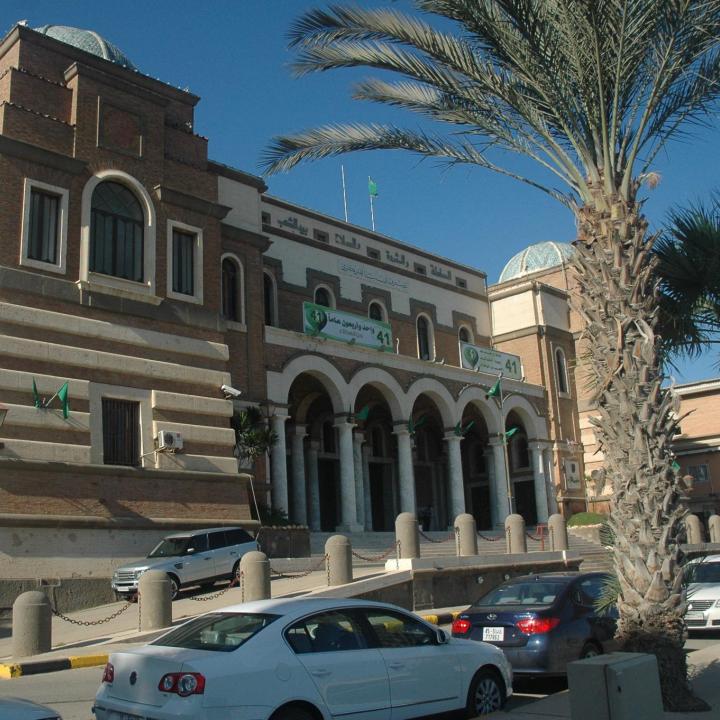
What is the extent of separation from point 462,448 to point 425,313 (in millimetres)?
7040

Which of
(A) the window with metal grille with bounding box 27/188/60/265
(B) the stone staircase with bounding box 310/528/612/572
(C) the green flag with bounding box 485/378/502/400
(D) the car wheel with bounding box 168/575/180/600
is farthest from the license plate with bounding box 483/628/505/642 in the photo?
(C) the green flag with bounding box 485/378/502/400

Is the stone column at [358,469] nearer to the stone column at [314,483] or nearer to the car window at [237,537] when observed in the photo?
the stone column at [314,483]

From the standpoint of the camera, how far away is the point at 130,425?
2197 centimetres

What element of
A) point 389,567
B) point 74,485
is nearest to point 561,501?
point 389,567

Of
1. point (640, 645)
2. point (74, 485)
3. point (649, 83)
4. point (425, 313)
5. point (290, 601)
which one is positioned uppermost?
point (425, 313)

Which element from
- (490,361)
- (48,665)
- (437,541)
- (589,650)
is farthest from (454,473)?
(589,650)

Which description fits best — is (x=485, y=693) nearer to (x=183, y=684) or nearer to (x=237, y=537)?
(x=183, y=684)

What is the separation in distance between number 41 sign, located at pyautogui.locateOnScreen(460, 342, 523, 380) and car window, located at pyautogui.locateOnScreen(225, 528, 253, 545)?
17477 mm

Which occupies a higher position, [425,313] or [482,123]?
[425,313]

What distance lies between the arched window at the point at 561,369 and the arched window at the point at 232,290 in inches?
767

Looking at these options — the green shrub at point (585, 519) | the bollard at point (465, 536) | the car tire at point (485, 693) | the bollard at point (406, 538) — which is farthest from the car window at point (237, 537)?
the green shrub at point (585, 519)

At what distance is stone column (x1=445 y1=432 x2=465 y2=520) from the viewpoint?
112 feet

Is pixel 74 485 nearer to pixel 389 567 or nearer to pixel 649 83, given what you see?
pixel 389 567

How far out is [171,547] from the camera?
19375 millimetres
